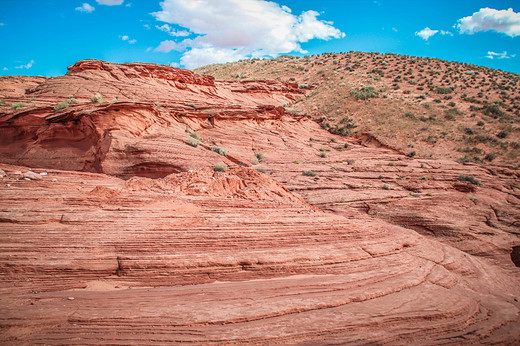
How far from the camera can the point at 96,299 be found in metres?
4.56

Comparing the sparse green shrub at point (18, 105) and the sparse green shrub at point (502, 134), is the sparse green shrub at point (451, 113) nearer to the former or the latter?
the sparse green shrub at point (502, 134)

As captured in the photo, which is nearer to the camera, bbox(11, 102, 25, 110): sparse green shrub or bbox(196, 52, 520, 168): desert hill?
bbox(11, 102, 25, 110): sparse green shrub

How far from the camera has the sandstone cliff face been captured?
4250 mm

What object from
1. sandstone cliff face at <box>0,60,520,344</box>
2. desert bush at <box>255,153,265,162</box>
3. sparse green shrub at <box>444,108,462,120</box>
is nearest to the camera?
sandstone cliff face at <box>0,60,520,344</box>

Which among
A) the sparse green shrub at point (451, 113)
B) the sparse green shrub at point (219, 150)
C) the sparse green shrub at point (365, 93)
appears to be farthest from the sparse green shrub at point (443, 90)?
the sparse green shrub at point (219, 150)

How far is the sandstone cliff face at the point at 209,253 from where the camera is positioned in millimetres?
4250

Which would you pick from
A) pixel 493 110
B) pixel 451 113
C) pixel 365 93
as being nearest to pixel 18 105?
pixel 365 93

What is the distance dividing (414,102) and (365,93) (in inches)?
228

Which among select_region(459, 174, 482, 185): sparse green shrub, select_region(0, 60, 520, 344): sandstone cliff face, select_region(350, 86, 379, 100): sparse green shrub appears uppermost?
A: select_region(350, 86, 379, 100): sparse green shrub

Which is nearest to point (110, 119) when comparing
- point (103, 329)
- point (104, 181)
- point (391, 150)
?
point (104, 181)

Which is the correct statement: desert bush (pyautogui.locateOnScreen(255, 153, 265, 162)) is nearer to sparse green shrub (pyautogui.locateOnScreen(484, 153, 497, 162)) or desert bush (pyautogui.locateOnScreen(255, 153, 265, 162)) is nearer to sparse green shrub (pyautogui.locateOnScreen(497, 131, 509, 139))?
sparse green shrub (pyautogui.locateOnScreen(484, 153, 497, 162))

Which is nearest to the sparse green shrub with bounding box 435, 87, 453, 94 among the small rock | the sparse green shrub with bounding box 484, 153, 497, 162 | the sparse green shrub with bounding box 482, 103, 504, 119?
the sparse green shrub with bounding box 482, 103, 504, 119

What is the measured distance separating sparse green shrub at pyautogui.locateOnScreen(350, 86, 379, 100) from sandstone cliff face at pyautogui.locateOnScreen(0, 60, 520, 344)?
2417 cm

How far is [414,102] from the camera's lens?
34125mm
